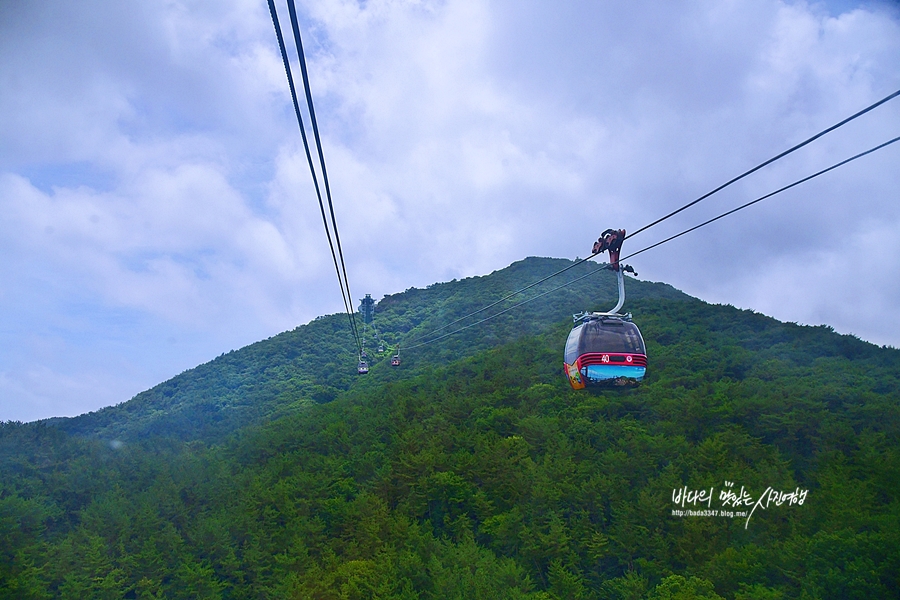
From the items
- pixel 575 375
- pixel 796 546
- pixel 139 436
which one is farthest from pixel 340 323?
pixel 575 375

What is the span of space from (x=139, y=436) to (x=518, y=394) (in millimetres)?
42876

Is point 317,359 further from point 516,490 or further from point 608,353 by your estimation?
point 608,353

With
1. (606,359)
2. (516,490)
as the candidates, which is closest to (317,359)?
(516,490)

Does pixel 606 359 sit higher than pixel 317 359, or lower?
lower

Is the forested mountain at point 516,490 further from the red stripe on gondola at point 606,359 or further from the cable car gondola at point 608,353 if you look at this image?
the red stripe on gondola at point 606,359

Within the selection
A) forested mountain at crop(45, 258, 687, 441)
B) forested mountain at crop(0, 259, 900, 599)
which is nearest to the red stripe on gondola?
forested mountain at crop(0, 259, 900, 599)

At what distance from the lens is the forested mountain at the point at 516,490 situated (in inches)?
1109

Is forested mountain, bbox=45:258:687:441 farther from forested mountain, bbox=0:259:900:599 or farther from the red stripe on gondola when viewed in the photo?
the red stripe on gondola

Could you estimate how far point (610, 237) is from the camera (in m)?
11.8

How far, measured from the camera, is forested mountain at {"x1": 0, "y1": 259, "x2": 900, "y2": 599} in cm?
2816

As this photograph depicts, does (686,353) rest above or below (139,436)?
below

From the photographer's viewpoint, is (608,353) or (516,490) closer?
(608,353)

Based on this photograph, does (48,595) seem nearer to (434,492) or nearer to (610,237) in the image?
(434,492)

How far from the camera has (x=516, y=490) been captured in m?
37.2
